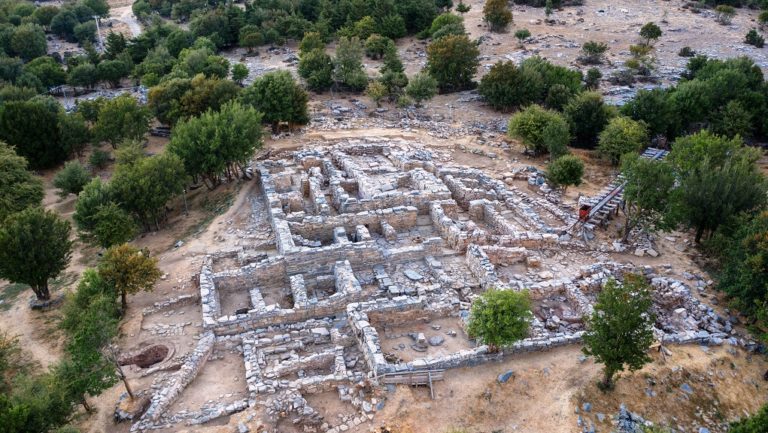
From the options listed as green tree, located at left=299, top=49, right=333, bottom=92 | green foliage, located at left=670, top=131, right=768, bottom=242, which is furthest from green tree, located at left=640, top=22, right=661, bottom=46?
green foliage, located at left=670, top=131, right=768, bottom=242

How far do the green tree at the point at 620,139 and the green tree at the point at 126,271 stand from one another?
102 feet

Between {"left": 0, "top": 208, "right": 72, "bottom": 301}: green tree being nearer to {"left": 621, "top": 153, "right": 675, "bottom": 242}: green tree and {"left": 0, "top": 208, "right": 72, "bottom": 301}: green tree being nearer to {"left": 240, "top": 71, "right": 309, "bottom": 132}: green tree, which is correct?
{"left": 240, "top": 71, "right": 309, "bottom": 132}: green tree

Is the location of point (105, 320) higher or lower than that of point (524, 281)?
higher

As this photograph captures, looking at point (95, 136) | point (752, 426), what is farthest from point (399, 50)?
point (752, 426)

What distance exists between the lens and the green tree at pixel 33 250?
80.7ft

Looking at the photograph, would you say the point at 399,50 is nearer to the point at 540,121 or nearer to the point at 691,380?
the point at 540,121

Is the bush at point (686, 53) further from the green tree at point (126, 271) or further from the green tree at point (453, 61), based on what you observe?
the green tree at point (126, 271)

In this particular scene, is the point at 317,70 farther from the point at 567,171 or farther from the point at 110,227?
the point at 110,227

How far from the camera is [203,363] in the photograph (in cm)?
2177

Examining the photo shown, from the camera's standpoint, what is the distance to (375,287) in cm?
2627

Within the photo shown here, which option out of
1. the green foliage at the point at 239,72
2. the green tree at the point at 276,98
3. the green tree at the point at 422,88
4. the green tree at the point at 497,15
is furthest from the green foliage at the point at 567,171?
the green tree at the point at 497,15

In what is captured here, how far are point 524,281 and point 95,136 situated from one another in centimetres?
3449

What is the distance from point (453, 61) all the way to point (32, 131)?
1458 inches

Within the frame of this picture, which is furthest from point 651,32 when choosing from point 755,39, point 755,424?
point 755,424
